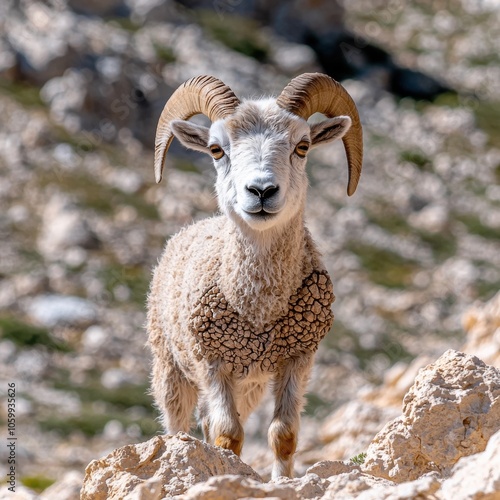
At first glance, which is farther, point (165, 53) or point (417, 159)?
point (165, 53)

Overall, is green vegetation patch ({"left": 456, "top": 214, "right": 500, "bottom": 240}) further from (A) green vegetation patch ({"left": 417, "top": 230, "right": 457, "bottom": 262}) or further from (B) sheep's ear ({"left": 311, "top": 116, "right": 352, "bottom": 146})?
(B) sheep's ear ({"left": 311, "top": 116, "right": 352, "bottom": 146})

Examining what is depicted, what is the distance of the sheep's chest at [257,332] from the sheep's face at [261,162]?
726mm

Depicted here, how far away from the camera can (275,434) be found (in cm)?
909

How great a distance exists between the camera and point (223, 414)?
916 centimetres

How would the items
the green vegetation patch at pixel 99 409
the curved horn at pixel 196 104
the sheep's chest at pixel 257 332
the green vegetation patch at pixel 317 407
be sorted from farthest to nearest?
the green vegetation patch at pixel 317 407, the green vegetation patch at pixel 99 409, the curved horn at pixel 196 104, the sheep's chest at pixel 257 332

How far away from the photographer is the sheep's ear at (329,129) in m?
10.3

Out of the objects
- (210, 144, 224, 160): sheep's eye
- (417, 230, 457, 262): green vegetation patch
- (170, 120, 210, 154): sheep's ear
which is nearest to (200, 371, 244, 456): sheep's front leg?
(210, 144, 224, 160): sheep's eye

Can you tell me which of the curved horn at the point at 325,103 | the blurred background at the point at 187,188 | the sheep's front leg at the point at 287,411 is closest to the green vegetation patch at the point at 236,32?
the blurred background at the point at 187,188

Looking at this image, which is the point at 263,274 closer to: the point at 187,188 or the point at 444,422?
the point at 444,422

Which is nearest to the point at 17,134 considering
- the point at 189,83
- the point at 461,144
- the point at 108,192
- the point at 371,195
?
the point at 108,192

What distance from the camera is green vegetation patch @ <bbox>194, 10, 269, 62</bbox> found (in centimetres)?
5828

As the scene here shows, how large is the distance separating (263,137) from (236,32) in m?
51.5

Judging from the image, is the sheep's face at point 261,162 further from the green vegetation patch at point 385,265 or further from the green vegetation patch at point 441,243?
the green vegetation patch at point 441,243

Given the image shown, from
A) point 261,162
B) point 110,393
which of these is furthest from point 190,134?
point 110,393
